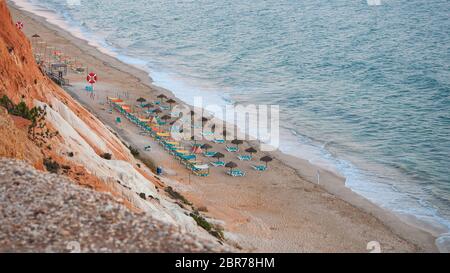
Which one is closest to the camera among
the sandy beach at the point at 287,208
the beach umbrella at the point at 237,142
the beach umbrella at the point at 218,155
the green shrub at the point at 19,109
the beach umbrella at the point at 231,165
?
the green shrub at the point at 19,109

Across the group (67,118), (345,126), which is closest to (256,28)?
(345,126)

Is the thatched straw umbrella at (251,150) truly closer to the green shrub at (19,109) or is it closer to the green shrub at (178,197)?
the green shrub at (178,197)

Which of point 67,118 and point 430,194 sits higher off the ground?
point 67,118

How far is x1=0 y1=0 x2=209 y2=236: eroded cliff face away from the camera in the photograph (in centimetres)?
2064

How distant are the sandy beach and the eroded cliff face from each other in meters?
3.67

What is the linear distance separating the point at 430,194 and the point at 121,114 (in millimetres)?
22175

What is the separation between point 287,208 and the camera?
31953 mm

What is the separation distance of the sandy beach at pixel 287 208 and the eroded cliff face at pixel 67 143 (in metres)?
3.67

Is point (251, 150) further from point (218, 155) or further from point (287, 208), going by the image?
point (287, 208)

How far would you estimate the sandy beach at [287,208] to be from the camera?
27.8 m

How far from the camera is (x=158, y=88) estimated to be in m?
56.2

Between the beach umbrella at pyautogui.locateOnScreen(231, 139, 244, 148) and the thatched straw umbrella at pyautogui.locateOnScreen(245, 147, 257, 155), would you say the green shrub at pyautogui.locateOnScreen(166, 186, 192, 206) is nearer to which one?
the thatched straw umbrella at pyautogui.locateOnScreen(245, 147, 257, 155)

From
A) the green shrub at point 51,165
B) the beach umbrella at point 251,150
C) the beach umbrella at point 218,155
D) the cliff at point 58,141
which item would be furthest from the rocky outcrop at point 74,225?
the beach umbrella at point 251,150
